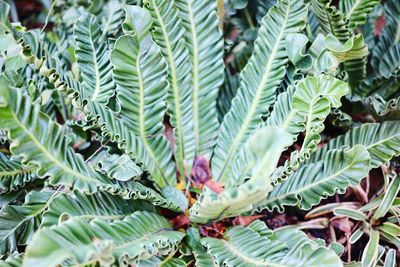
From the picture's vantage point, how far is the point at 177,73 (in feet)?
2.86

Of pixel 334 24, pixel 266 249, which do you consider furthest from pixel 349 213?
pixel 334 24

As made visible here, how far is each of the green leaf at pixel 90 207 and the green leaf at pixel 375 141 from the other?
12.6 inches

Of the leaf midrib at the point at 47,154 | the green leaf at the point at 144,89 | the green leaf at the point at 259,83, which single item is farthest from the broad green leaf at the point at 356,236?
the leaf midrib at the point at 47,154

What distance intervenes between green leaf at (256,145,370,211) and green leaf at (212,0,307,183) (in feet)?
0.32

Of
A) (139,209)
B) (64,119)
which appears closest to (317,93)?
(139,209)

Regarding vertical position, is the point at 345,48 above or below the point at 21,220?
above

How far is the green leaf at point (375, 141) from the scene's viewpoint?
83cm

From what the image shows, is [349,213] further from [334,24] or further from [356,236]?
[334,24]

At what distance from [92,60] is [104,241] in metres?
0.39

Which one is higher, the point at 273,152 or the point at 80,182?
the point at 273,152

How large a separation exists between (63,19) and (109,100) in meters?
0.31

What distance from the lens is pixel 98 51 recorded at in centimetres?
88

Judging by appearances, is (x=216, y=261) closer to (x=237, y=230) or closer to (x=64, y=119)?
(x=237, y=230)

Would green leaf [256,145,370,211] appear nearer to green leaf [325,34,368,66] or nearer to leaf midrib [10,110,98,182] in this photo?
green leaf [325,34,368,66]
